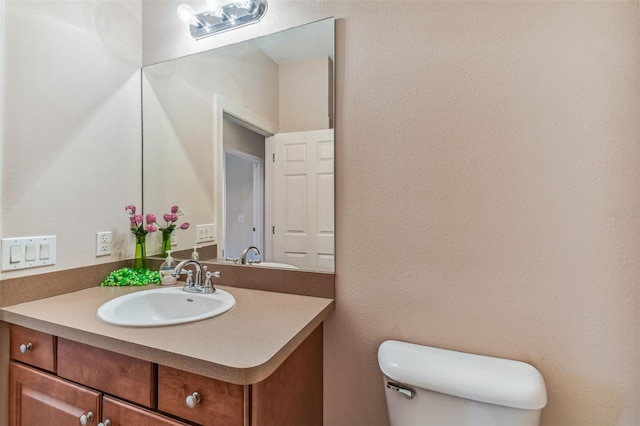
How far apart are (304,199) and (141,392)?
0.79 metres

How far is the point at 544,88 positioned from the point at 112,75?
1.74m

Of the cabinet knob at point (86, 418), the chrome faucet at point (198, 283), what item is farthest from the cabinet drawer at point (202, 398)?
the chrome faucet at point (198, 283)

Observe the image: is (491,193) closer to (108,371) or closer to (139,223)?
(108,371)

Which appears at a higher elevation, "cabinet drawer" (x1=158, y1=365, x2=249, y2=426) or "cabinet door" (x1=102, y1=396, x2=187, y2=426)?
"cabinet drawer" (x1=158, y1=365, x2=249, y2=426)

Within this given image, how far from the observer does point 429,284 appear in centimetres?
102

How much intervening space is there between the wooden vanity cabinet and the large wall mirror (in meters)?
0.43

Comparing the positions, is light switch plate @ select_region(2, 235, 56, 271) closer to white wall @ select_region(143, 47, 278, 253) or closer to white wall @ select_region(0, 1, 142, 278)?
white wall @ select_region(0, 1, 142, 278)

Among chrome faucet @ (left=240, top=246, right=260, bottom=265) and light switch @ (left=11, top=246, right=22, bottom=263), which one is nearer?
light switch @ (left=11, top=246, right=22, bottom=263)

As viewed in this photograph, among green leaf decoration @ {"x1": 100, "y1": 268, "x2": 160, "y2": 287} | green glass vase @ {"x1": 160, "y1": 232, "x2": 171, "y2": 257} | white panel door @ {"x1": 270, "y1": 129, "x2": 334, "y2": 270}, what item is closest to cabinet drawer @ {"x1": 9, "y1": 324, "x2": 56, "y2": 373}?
green leaf decoration @ {"x1": 100, "y1": 268, "x2": 160, "y2": 287}

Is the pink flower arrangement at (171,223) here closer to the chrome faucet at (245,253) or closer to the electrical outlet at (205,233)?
the electrical outlet at (205,233)

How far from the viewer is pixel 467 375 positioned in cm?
83

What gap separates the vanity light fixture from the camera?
4.16 feet

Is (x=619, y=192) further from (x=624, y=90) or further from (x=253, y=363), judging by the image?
(x=253, y=363)

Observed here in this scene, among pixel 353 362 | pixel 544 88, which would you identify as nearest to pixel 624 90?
pixel 544 88
